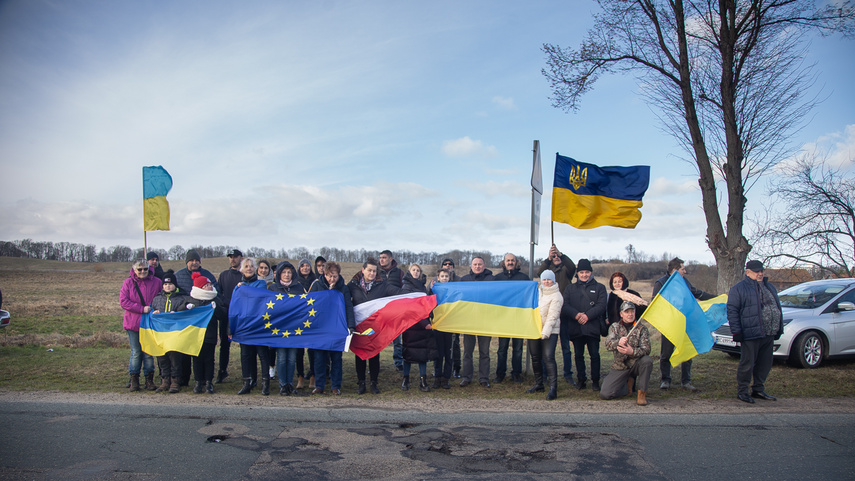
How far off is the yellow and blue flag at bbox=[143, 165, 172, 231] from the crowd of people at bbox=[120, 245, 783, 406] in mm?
2549

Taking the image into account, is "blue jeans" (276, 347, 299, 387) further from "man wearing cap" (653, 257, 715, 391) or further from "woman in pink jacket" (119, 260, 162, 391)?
"man wearing cap" (653, 257, 715, 391)

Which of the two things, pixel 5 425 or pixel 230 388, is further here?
pixel 230 388

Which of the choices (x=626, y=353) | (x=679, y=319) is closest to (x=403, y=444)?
(x=626, y=353)

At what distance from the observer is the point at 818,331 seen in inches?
400

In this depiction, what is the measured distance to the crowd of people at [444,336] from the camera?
7.96m

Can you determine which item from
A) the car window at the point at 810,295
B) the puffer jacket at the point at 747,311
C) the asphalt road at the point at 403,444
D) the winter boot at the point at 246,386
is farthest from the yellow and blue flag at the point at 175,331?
the car window at the point at 810,295

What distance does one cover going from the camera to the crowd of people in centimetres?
796

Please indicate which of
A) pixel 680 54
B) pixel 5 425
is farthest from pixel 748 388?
pixel 5 425

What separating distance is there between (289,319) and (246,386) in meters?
1.26

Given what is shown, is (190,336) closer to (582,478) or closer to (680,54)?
(582,478)

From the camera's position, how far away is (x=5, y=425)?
632cm

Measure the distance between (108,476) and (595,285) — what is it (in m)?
7.22

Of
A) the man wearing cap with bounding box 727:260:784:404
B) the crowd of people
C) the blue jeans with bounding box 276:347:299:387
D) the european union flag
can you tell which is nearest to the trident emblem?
the crowd of people

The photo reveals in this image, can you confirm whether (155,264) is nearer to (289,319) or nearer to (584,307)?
(289,319)
